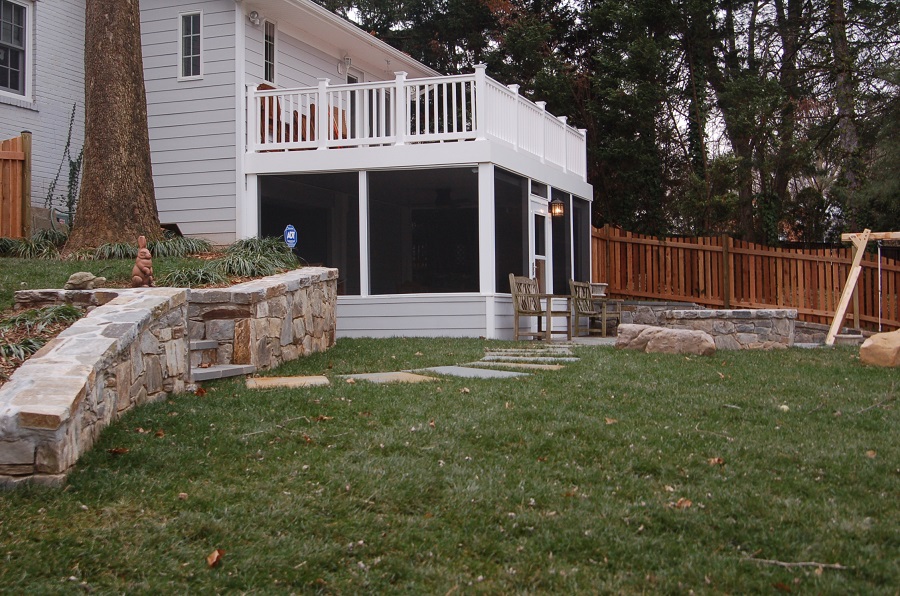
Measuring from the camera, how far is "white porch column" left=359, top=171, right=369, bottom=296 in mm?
11938

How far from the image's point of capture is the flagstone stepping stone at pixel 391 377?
6.57 m

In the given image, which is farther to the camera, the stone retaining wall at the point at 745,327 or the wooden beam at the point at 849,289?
the wooden beam at the point at 849,289

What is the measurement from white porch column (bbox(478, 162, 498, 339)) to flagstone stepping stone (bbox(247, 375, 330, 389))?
5.09m

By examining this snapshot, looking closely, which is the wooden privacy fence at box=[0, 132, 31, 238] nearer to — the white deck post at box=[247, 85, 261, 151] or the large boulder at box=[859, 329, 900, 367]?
the white deck post at box=[247, 85, 261, 151]

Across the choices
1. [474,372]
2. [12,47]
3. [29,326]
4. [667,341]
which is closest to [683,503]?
[474,372]

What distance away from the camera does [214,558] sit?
330 cm

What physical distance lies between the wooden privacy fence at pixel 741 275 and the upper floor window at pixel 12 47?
10.1 meters

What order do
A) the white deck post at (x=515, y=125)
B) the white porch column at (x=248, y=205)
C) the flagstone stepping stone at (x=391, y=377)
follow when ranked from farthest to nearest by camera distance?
the white deck post at (x=515, y=125) → the white porch column at (x=248, y=205) → the flagstone stepping stone at (x=391, y=377)

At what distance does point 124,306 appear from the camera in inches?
224

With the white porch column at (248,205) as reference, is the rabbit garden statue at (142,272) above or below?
below

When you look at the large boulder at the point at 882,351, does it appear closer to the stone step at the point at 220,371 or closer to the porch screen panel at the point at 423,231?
the porch screen panel at the point at 423,231

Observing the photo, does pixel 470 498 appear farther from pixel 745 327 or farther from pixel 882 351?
pixel 745 327

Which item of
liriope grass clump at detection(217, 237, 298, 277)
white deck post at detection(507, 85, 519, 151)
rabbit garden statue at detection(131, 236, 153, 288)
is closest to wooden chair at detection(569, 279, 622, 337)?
white deck post at detection(507, 85, 519, 151)

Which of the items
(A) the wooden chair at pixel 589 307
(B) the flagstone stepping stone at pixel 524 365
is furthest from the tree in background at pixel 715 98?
(B) the flagstone stepping stone at pixel 524 365
